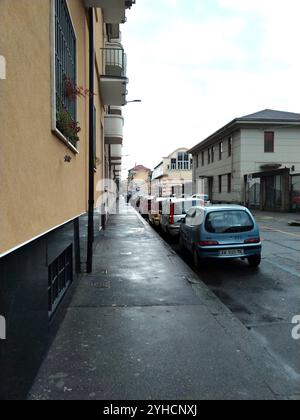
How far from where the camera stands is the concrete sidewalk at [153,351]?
3.08 meters

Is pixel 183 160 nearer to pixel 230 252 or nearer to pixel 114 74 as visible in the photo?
pixel 114 74

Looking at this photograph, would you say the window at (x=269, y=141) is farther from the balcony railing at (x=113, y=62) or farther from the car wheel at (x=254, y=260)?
the car wheel at (x=254, y=260)

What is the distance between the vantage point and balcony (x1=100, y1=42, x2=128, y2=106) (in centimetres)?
1193

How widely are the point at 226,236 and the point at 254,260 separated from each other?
0.96 m

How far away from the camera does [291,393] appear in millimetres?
3082

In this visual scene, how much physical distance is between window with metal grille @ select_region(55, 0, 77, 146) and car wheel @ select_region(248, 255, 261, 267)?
199 inches

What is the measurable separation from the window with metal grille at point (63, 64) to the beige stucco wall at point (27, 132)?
0.36 m

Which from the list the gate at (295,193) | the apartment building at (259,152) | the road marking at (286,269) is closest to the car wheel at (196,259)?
the road marking at (286,269)

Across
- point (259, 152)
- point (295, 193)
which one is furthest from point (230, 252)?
point (259, 152)

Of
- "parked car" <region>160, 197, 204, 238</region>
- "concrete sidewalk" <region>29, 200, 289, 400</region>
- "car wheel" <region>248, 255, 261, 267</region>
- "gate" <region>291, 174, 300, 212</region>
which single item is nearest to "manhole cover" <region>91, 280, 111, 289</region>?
"concrete sidewalk" <region>29, 200, 289, 400</region>

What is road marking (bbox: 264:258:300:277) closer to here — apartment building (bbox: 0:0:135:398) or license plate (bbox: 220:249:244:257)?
Answer: license plate (bbox: 220:249:244:257)

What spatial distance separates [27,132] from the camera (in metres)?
3.08

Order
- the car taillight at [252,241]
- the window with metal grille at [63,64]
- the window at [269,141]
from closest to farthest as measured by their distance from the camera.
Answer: the window with metal grille at [63,64]
the car taillight at [252,241]
the window at [269,141]
